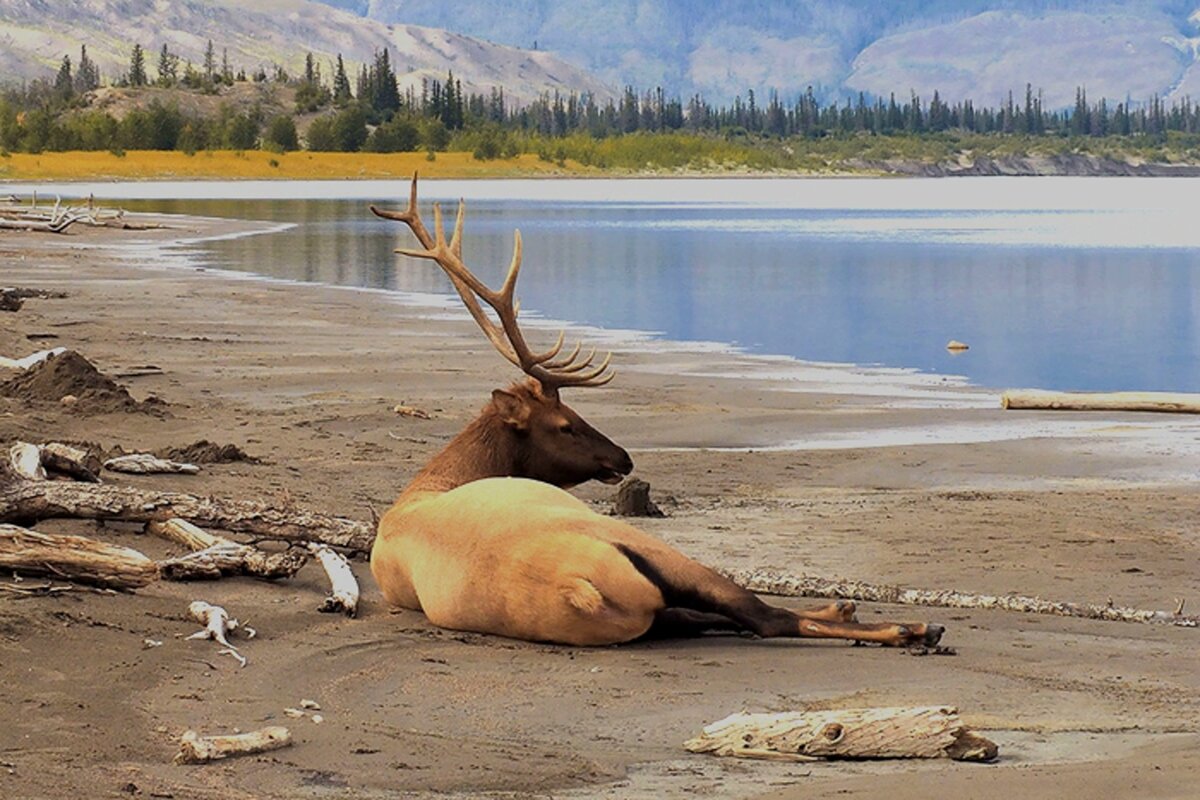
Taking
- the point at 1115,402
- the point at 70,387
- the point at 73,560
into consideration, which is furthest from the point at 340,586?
the point at 1115,402

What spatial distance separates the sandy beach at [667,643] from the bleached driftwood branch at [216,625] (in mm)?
86

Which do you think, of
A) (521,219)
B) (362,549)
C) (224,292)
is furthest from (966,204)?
(362,549)

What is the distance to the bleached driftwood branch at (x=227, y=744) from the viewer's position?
654 centimetres

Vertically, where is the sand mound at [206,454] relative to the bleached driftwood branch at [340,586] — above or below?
below

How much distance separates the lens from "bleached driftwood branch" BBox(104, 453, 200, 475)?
12.3 metres

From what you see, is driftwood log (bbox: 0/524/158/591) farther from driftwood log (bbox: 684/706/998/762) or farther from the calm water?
the calm water

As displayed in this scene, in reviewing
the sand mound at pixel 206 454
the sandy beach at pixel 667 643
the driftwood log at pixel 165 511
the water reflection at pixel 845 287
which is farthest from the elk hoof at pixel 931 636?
the water reflection at pixel 845 287

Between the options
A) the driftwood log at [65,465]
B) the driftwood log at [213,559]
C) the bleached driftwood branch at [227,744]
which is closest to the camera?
the bleached driftwood branch at [227,744]

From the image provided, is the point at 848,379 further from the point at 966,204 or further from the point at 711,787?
the point at 966,204

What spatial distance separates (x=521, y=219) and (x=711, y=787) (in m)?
69.9

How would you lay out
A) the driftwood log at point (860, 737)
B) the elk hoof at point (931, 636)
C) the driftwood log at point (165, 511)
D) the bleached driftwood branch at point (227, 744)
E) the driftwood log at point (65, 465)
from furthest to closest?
the driftwood log at point (65, 465)
the driftwood log at point (165, 511)
the elk hoof at point (931, 636)
the driftwood log at point (860, 737)
the bleached driftwood branch at point (227, 744)

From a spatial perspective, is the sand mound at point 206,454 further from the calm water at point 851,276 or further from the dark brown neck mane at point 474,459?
the calm water at point 851,276

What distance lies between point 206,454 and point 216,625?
5051 millimetres

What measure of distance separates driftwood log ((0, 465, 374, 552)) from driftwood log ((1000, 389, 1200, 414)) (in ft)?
30.8
